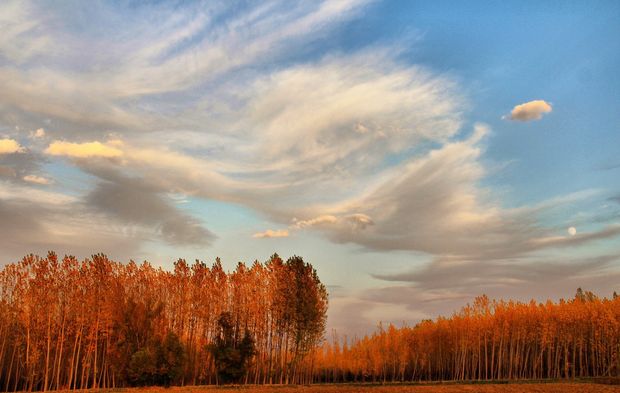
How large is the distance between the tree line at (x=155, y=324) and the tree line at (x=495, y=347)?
1195cm

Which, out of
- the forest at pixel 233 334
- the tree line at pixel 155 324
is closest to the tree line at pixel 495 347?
the forest at pixel 233 334

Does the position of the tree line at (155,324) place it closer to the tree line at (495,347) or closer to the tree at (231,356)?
the tree at (231,356)

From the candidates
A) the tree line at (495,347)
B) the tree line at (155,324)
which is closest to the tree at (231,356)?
the tree line at (155,324)

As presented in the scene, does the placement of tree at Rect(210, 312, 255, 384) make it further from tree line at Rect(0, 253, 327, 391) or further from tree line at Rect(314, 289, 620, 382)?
tree line at Rect(314, 289, 620, 382)

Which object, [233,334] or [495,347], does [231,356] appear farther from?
[495,347]

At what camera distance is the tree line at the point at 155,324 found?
50.6m

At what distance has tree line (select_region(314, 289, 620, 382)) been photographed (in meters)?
65.6

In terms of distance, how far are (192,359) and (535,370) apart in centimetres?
4237

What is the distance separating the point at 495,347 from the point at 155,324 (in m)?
46.1

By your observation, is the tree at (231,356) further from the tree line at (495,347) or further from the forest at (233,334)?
the tree line at (495,347)

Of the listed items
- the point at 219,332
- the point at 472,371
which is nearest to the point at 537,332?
the point at 472,371

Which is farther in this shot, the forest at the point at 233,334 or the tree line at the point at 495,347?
the tree line at the point at 495,347

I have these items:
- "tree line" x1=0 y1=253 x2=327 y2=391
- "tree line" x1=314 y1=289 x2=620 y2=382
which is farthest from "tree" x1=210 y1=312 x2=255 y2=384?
"tree line" x1=314 y1=289 x2=620 y2=382

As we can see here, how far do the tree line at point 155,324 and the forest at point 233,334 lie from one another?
0.13 metres
